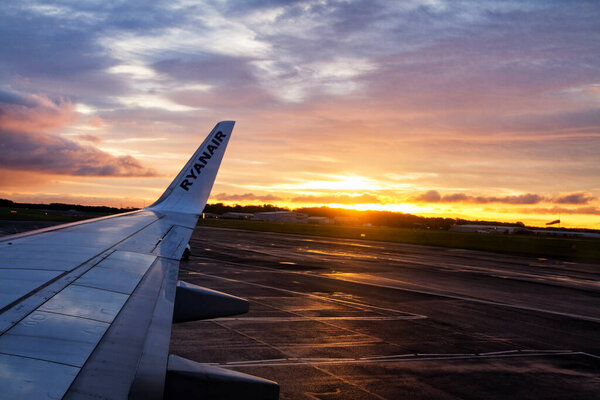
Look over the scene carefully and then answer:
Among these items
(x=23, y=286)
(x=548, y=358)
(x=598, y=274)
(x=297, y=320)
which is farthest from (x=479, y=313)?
(x=598, y=274)

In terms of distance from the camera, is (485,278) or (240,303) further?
(485,278)

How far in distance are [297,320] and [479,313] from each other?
20.3 feet

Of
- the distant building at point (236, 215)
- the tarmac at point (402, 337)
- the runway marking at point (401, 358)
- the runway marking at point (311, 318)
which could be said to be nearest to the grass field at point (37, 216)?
the tarmac at point (402, 337)

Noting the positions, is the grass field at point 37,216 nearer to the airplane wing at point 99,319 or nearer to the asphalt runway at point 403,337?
the asphalt runway at point 403,337

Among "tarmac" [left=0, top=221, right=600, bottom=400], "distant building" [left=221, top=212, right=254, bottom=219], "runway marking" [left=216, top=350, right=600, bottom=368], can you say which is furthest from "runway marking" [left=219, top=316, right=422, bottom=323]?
"distant building" [left=221, top=212, right=254, bottom=219]

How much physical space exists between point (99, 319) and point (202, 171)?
5.21 m

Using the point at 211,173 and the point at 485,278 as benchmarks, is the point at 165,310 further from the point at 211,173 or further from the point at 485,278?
the point at 485,278

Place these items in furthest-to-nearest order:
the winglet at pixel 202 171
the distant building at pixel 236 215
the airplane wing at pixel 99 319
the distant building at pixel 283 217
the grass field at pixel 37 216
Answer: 1. the distant building at pixel 236 215
2. the distant building at pixel 283 217
3. the grass field at pixel 37 216
4. the winglet at pixel 202 171
5. the airplane wing at pixel 99 319

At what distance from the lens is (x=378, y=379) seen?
841 cm

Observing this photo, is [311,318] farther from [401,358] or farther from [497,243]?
[497,243]

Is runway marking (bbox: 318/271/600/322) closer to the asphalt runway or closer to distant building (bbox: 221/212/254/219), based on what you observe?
the asphalt runway

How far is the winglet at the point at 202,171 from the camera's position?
7.98 meters

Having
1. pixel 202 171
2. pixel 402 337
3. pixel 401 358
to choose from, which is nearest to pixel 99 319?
pixel 202 171

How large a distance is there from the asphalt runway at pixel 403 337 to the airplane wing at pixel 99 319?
3719 millimetres
